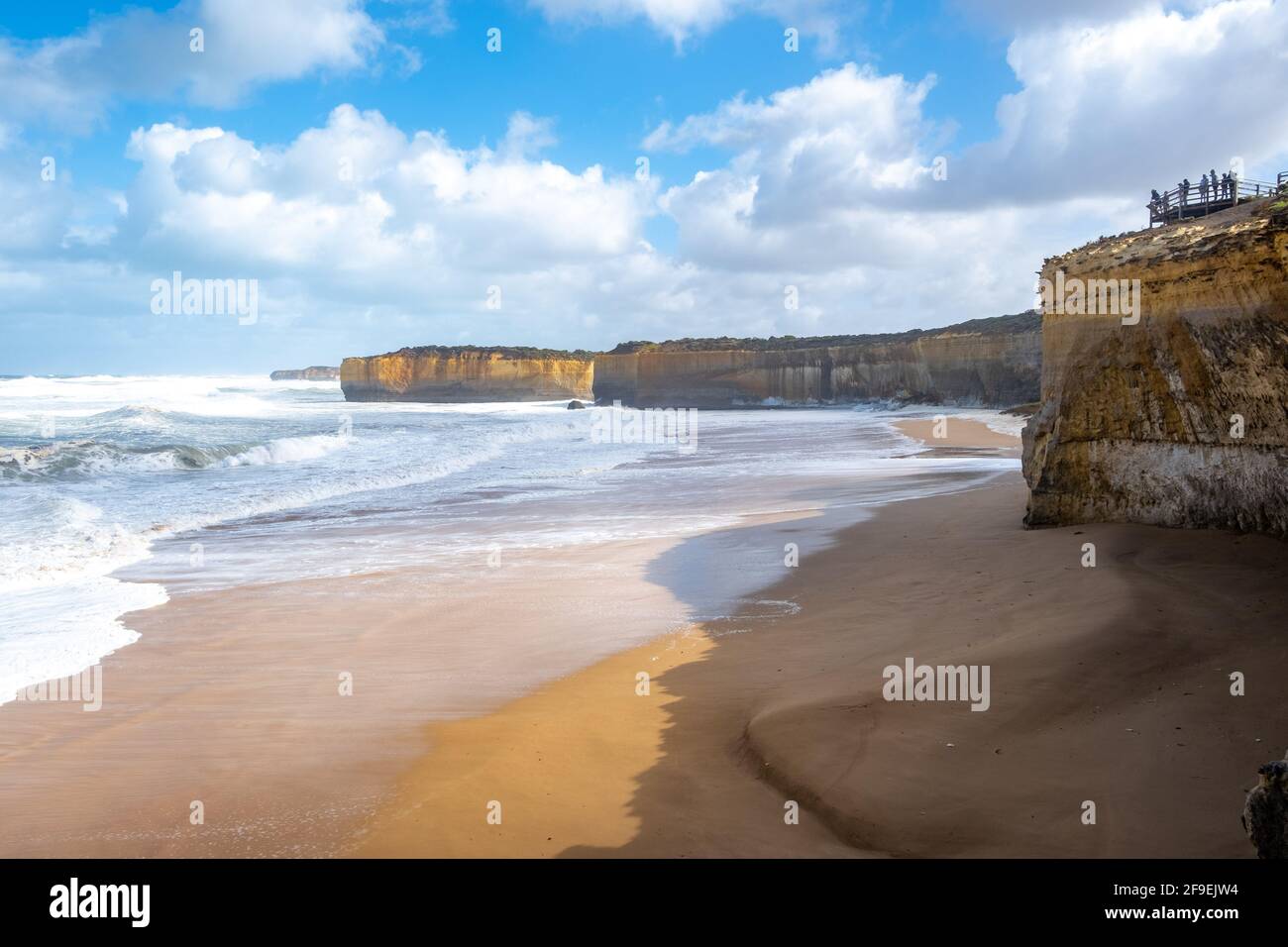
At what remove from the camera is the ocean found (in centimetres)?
915

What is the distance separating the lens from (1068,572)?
7.18 meters

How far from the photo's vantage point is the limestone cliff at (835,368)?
55.7 m

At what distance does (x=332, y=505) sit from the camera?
15977 mm

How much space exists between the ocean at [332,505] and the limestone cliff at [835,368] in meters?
28.5

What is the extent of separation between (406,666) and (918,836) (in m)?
4.11

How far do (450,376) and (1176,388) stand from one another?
334 feet

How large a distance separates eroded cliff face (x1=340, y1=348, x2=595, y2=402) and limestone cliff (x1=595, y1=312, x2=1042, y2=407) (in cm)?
1740

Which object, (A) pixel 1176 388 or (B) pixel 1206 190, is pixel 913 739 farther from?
(B) pixel 1206 190
